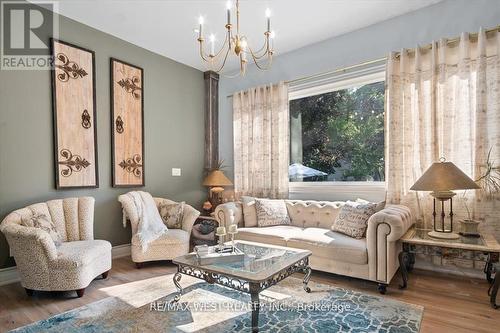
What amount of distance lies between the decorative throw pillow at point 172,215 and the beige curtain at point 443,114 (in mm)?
2695

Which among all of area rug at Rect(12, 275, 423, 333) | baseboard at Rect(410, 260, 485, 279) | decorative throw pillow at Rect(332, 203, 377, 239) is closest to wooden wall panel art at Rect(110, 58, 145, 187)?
area rug at Rect(12, 275, 423, 333)

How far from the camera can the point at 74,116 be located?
134 inches

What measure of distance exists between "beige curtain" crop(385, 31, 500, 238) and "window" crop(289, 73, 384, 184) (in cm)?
33

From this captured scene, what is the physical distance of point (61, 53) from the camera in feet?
10.9

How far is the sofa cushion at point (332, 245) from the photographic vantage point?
269cm

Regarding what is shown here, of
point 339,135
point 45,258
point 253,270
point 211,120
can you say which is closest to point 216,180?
point 211,120

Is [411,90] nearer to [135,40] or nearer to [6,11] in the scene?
[135,40]

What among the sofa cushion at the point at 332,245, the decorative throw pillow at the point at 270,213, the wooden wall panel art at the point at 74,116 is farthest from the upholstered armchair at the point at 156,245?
the sofa cushion at the point at 332,245

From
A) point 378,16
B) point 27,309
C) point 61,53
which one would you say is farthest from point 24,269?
point 378,16

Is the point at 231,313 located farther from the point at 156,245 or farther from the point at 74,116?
the point at 74,116

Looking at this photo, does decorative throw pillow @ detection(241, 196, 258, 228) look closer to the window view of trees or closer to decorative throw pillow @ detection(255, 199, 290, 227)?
decorative throw pillow @ detection(255, 199, 290, 227)

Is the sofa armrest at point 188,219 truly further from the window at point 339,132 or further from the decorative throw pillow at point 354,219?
the decorative throw pillow at point 354,219

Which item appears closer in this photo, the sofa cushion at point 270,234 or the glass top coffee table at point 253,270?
the glass top coffee table at point 253,270

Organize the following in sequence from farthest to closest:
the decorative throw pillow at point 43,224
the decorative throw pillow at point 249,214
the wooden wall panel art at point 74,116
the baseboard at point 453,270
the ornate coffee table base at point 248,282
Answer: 1. the decorative throw pillow at point 249,214
2. the wooden wall panel art at point 74,116
3. the baseboard at point 453,270
4. the decorative throw pillow at point 43,224
5. the ornate coffee table base at point 248,282
